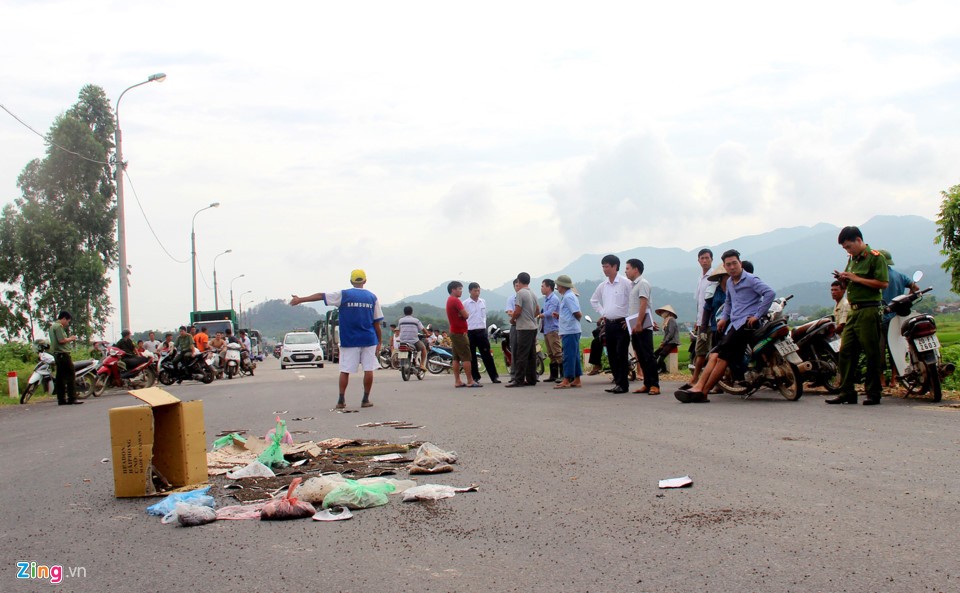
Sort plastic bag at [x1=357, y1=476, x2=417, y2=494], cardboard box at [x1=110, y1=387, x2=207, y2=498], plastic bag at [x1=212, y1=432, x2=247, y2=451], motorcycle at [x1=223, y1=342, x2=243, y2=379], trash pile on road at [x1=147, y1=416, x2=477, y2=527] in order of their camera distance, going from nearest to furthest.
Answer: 1. trash pile on road at [x1=147, y1=416, x2=477, y2=527]
2. plastic bag at [x1=357, y1=476, x2=417, y2=494]
3. cardboard box at [x1=110, y1=387, x2=207, y2=498]
4. plastic bag at [x1=212, y1=432, x2=247, y2=451]
5. motorcycle at [x1=223, y1=342, x2=243, y2=379]

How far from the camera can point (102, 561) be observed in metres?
4.10

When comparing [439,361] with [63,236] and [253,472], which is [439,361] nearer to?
[253,472]

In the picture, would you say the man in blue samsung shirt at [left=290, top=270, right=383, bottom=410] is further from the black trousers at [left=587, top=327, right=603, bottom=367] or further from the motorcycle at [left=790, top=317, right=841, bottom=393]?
the black trousers at [left=587, top=327, right=603, bottom=367]

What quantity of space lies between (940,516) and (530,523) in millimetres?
2044

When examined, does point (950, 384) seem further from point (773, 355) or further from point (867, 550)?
point (867, 550)

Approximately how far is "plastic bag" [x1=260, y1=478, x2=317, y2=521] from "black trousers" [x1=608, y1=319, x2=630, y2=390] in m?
8.02

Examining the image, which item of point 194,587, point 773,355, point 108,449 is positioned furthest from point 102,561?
point 773,355

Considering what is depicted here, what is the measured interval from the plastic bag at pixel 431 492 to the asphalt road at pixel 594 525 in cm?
12

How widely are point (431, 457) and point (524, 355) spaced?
8.95m

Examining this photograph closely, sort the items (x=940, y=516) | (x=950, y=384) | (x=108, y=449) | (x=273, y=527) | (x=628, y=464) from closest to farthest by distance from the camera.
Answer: (x=940, y=516)
(x=273, y=527)
(x=628, y=464)
(x=108, y=449)
(x=950, y=384)

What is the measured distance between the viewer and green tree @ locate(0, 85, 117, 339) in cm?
4653

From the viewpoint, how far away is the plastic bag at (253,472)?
6047mm

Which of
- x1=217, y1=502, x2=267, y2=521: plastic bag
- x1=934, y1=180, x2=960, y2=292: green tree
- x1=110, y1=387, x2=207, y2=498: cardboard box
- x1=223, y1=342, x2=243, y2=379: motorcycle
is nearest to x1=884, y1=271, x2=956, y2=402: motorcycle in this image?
x1=217, y1=502, x2=267, y2=521: plastic bag

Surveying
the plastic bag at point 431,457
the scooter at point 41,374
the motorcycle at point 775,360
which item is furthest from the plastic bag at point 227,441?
the scooter at point 41,374
